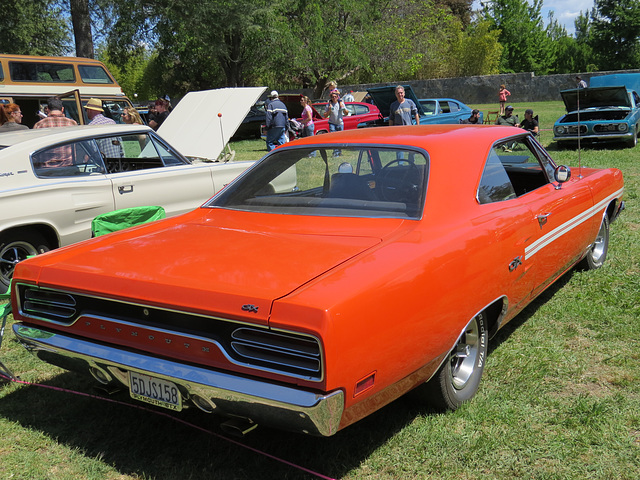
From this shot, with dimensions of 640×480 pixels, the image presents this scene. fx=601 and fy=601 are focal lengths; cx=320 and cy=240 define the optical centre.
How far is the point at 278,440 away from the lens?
3.01m

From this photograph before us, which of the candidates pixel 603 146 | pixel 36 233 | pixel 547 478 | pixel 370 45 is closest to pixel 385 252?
pixel 547 478

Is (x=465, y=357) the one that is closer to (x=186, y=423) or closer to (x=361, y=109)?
(x=186, y=423)

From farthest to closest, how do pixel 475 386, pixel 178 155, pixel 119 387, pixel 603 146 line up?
pixel 603 146, pixel 178 155, pixel 475 386, pixel 119 387

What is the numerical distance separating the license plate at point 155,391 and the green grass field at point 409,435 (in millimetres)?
391

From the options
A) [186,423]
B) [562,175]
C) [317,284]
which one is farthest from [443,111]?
[317,284]

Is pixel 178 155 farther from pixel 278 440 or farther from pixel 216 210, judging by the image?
pixel 278 440

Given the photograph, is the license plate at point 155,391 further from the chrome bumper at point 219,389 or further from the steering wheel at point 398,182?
the steering wheel at point 398,182

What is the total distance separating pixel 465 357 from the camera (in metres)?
3.29

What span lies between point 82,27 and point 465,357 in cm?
2112

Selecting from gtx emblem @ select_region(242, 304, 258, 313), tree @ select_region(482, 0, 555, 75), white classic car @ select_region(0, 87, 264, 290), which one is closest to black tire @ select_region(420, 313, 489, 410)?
gtx emblem @ select_region(242, 304, 258, 313)

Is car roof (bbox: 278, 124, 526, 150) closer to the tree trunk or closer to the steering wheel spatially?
the steering wheel

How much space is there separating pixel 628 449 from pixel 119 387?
242cm

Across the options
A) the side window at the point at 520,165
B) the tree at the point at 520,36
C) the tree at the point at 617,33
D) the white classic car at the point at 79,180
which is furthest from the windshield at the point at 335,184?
the tree at the point at 520,36

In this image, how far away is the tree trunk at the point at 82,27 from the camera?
20.3m
